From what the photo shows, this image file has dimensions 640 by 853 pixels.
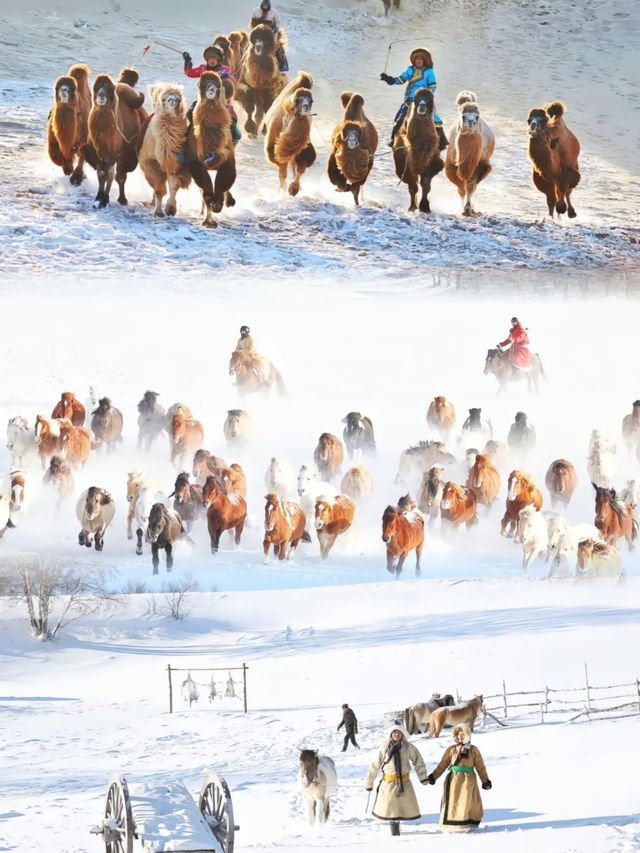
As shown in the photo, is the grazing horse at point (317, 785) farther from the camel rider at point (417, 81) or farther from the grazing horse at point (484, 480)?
the camel rider at point (417, 81)

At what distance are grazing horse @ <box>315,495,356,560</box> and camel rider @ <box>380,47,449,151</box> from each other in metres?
3.83

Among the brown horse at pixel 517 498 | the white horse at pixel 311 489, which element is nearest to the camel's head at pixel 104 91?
the white horse at pixel 311 489

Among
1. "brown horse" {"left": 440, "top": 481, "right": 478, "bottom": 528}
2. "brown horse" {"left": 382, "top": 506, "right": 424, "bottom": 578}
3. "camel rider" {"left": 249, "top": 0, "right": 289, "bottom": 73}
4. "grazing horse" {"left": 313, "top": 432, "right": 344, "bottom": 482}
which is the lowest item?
"brown horse" {"left": 382, "top": 506, "right": 424, "bottom": 578}

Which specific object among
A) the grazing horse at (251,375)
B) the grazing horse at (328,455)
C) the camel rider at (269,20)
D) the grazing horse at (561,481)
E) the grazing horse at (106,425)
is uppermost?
the camel rider at (269,20)

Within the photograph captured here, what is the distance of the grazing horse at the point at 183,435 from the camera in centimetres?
1448

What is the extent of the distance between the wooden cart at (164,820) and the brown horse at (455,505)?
8379 millimetres

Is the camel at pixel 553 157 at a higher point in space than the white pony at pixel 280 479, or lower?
higher

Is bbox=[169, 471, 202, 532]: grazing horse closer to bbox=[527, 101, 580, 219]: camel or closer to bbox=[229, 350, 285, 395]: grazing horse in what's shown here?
bbox=[229, 350, 285, 395]: grazing horse

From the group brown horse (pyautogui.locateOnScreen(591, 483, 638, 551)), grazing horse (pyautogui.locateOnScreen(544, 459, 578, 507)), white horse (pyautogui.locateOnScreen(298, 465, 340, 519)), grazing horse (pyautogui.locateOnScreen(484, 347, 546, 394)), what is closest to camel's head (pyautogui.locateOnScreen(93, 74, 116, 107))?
white horse (pyautogui.locateOnScreen(298, 465, 340, 519))

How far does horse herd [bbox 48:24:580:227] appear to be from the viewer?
47.9 feet

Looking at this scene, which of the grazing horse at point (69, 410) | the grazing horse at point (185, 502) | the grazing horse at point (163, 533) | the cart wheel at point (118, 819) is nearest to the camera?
the cart wheel at point (118, 819)

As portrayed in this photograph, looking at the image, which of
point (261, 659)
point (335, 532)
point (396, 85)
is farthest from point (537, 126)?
point (261, 659)

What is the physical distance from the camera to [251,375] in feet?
49.1

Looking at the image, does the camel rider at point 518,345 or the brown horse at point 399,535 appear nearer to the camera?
the brown horse at point 399,535
